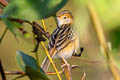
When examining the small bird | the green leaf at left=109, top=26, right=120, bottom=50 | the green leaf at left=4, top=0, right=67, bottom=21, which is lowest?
the small bird

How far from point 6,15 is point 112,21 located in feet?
0.73

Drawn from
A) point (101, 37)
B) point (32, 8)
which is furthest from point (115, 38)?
point (32, 8)

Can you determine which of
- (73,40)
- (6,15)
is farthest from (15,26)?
(73,40)

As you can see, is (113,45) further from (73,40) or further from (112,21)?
(73,40)

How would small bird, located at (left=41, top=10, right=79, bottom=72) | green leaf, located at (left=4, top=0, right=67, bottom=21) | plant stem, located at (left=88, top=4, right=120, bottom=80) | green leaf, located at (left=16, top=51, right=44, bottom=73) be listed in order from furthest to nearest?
1. small bird, located at (left=41, top=10, right=79, bottom=72)
2. green leaf, located at (left=16, top=51, right=44, bottom=73)
3. green leaf, located at (left=4, top=0, right=67, bottom=21)
4. plant stem, located at (left=88, top=4, right=120, bottom=80)

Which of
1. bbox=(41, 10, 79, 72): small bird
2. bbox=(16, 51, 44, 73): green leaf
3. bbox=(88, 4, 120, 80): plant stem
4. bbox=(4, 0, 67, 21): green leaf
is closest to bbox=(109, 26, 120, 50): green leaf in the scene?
bbox=(88, 4, 120, 80): plant stem

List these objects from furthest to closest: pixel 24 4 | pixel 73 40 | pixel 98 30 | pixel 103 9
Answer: pixel 73 40, pixel 24 4, pixel 103 9, pixel 98 30

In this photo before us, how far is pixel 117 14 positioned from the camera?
0.75m

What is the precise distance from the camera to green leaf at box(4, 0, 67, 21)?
0.81m

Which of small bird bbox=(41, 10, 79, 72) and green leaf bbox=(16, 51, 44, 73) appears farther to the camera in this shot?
small bird bbox=(41, 10, 79, 72)

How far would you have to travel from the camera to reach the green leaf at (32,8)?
807 millimetres

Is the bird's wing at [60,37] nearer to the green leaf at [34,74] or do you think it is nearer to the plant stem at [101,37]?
the green leaf at [34,74]

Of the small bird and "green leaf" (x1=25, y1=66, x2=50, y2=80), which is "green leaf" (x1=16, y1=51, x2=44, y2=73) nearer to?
"green leaf" (x1=25, y1=66, x2=50, y2=80)

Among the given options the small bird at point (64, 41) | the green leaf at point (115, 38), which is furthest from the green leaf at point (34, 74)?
the small bird at point (64, 41)
